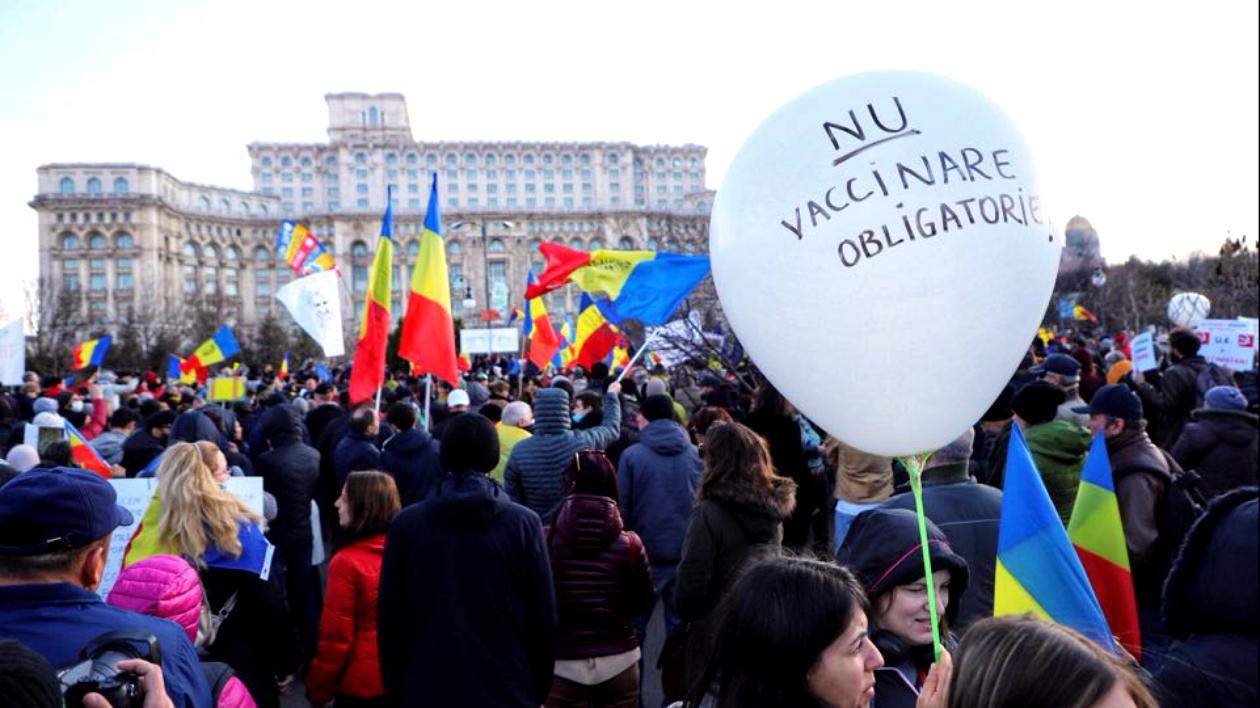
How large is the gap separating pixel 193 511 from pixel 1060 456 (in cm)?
373

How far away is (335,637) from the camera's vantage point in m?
3.25

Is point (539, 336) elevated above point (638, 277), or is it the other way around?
point (638, 277)

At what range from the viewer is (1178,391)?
6.98 metres

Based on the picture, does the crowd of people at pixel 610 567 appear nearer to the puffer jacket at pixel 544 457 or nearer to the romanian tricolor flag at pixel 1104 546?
the puffer jacket at pixel 544 457

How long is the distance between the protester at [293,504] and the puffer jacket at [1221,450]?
5202 mm

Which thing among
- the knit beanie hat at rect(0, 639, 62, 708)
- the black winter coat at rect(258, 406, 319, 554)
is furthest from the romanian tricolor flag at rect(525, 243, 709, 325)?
the knit beanie hat at rect(0, 639, 62, 708)

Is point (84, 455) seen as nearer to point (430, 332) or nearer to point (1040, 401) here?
point (430, 332)

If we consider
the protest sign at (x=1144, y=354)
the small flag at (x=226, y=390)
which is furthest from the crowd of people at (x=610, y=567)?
the small flag at (x=226, y=390)

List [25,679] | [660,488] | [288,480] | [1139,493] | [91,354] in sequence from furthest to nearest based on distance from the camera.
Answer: [91,354] < [288,480] < [660,488] < [1139,493] < [25,679]

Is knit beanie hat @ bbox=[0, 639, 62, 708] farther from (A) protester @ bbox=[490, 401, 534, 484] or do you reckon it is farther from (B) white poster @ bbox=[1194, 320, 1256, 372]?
(B) white poster @ bbox=[1194, 320, 1256, 372]

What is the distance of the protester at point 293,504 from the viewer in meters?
5.12

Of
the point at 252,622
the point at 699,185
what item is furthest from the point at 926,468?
the point at 699,185

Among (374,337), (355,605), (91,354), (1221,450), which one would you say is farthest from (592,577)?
(91,354)

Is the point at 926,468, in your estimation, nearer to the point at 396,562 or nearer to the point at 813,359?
the point at 813,359
